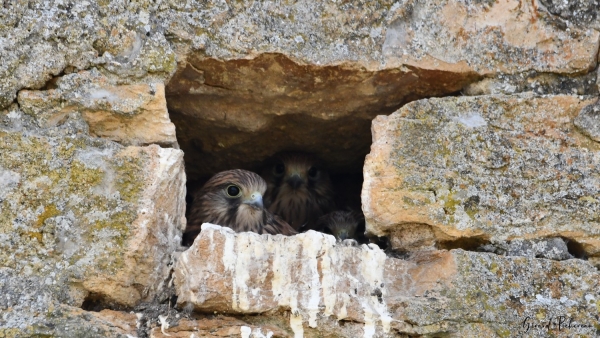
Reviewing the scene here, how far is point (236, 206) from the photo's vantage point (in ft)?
13.9

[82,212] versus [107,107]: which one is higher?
[107,107]

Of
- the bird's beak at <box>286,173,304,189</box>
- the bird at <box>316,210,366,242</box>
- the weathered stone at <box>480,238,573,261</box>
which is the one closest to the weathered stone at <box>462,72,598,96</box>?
the weathered stone at <box>480,238,573,261</box>

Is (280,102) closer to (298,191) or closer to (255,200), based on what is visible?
(255,200)

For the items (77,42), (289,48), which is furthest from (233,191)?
(77,42)

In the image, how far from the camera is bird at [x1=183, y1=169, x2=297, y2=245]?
13.5 ft

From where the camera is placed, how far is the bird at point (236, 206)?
4109 millimetres

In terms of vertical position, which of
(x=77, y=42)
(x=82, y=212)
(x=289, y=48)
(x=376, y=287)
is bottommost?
(x=376, y=287)

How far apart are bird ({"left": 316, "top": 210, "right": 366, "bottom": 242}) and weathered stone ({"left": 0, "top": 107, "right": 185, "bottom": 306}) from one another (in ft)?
5.43

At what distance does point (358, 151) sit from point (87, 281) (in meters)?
1.89

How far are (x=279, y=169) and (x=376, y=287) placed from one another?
2.04 metres

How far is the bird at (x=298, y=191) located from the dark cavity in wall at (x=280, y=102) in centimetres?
49

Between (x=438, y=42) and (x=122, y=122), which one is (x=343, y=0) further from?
(x=122, y=122)

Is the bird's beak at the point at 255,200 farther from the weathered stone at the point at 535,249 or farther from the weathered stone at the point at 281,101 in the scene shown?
the weathered stone at the point at 535,249

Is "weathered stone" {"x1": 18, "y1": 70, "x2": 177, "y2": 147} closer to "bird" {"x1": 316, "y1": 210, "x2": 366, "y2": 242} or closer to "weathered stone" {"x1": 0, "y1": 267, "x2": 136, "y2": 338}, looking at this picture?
"weathered stone" {"x1": 0, "y1": 267, "x2": 136, "y2": 338}
